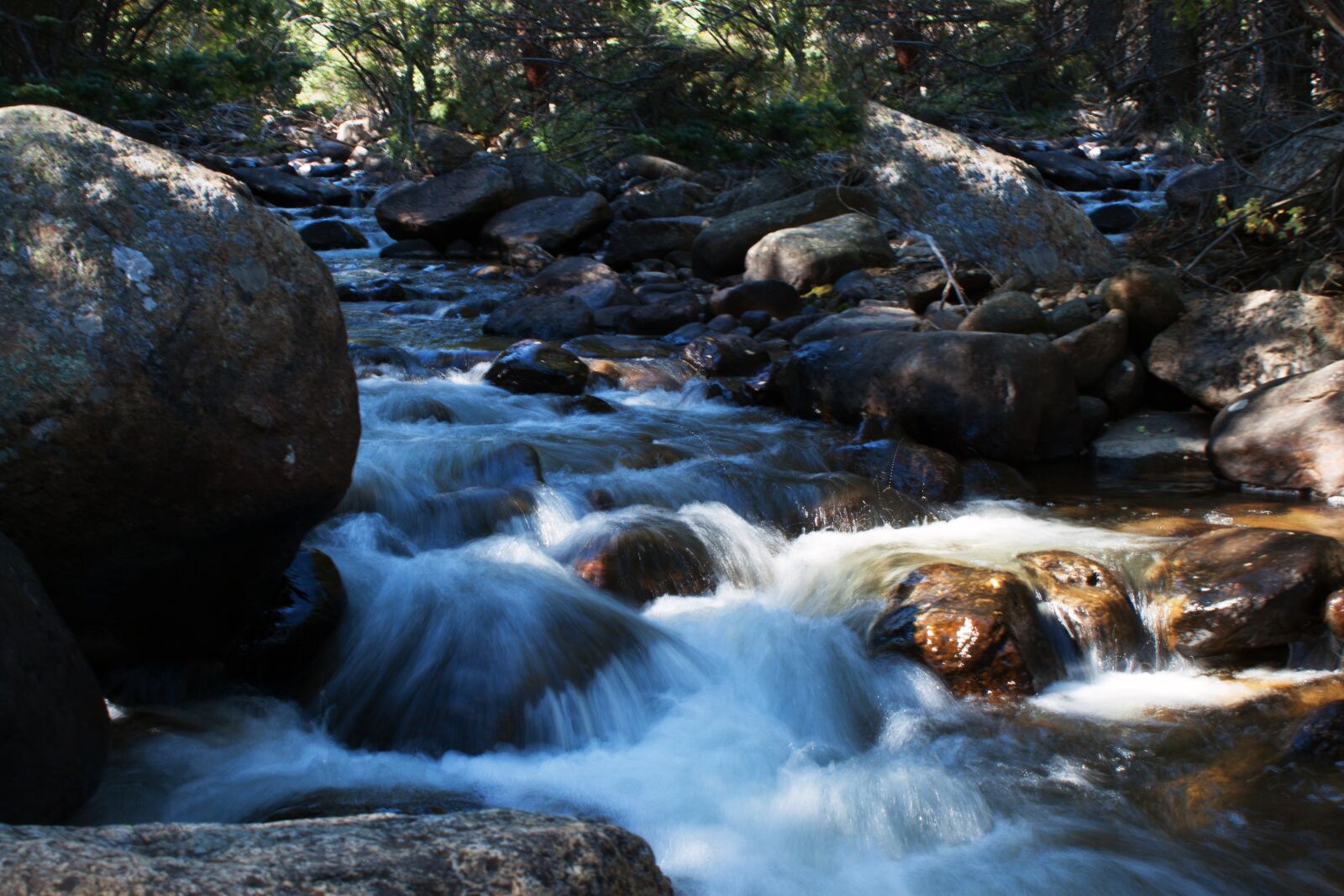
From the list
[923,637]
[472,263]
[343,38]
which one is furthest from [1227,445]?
A: [343,38]

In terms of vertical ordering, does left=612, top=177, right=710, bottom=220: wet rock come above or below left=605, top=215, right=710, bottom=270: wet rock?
above

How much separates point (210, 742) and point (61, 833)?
2047mm

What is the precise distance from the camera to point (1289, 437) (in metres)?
6.04

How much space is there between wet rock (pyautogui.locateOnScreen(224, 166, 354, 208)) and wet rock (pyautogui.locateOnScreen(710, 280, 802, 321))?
30.7ft

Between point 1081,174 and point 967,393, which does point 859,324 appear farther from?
point 1081,174

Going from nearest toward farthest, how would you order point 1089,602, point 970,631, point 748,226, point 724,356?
1. point 970,631
2. point 1089,602
3. point 724,356
4. point 748,226

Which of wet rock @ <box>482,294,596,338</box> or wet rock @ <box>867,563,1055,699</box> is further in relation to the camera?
wet rock @ <box>482,294,596,338</box>

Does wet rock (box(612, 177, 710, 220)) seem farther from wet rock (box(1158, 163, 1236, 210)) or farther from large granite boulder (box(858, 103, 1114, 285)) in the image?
wet rock (box(1158, 163, 1236, 210))

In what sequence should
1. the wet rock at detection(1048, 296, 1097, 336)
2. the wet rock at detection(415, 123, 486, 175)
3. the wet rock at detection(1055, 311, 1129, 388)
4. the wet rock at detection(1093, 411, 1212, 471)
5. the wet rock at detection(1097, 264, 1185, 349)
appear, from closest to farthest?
the wet rock at detection(1093, 411, 1212, 471) → the wet rock at detection(1055, 311, 1129, 388) → the wet rock at detection(1097, 264, 1185, 349) → the wet rock at detection(1048, 296, 1097, 336) → the wet rock at detection(415, 123, 486, 175)

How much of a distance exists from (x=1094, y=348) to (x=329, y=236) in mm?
10666

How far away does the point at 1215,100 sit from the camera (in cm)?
855

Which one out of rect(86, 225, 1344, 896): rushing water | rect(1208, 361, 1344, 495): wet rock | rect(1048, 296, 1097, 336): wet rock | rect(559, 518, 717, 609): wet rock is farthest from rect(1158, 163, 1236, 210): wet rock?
rect(559, 518, 717, 609): wet rock

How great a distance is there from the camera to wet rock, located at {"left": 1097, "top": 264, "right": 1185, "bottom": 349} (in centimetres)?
748

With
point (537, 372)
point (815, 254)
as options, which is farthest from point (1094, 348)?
point (815, 254)
